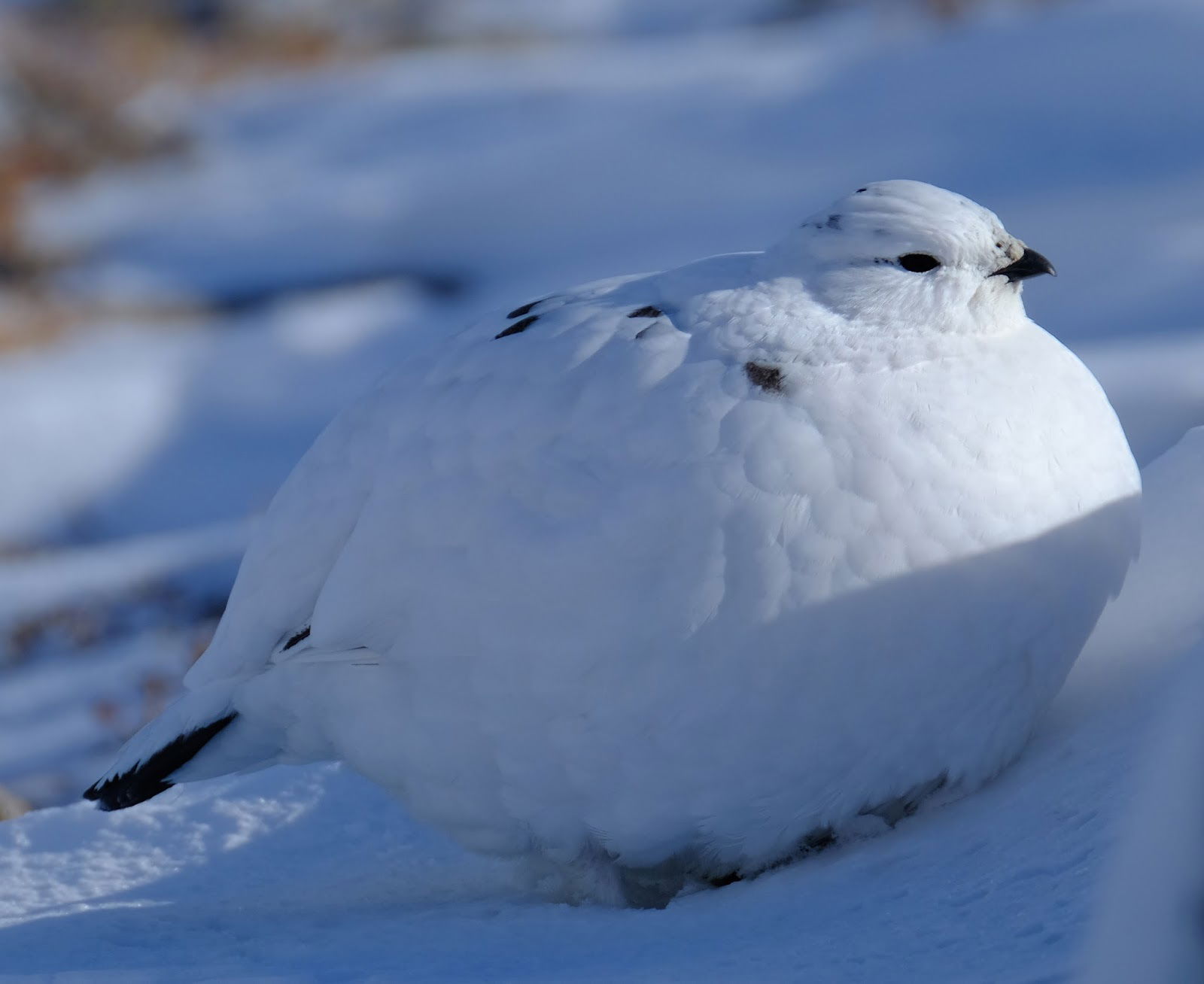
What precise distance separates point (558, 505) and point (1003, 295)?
0.80m

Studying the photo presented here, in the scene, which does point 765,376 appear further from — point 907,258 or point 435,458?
point 435,458

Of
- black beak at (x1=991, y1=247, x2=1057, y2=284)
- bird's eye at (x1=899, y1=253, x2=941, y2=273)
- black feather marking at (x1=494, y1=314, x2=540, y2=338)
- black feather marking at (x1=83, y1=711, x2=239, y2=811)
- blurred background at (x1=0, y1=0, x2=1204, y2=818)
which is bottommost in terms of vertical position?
black feather marking at (x1=83, y1=711, x2=239, y2=811)

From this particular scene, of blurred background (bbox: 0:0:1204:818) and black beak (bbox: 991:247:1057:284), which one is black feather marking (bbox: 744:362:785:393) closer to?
black beak (bbox: 991:247:1057:284)

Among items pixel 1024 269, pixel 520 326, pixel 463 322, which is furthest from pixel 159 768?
pixel 463 322

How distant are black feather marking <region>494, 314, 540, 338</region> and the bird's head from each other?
1.33ft

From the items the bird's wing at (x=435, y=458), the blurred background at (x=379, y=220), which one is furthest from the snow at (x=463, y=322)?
the bird's wing at (x=435, y=458)

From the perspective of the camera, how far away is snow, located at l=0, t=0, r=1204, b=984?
Answer: 6.91 ft

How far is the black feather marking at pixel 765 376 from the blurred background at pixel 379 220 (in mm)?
1828

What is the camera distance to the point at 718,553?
2.11 meters

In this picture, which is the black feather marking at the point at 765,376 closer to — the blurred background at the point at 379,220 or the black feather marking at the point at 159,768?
the black feather marking at the point at 159,768

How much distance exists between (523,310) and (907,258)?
62 centimetres

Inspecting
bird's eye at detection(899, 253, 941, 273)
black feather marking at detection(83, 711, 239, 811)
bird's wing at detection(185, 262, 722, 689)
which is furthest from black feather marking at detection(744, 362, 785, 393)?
black feather marking at detection(83, 711, 239, 811)

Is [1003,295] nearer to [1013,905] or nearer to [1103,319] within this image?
[1013,905]

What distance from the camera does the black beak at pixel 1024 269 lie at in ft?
8.00
